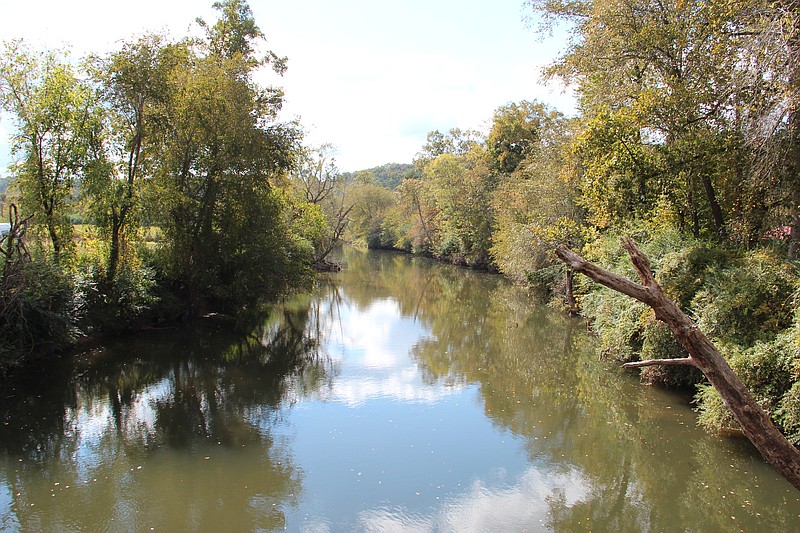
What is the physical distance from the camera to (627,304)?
12.3 metres

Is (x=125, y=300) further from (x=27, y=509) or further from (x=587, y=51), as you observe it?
(x=587, y=51)

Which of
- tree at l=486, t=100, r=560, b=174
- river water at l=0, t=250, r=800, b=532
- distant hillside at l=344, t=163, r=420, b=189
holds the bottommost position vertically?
river water at l=0, t=250, r=800, b=532

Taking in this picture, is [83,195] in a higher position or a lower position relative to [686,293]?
higher

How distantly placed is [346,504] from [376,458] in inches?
57.9

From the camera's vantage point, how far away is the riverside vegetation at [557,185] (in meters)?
9.59

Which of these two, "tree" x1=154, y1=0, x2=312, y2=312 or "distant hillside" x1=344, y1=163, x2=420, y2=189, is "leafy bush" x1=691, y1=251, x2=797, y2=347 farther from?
"distant hillside" x1=344, y1=163, x2=420, y2=189

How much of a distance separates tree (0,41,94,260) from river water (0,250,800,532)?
4.19 metres

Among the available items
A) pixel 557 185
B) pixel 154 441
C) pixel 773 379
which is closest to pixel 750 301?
pixel 773 379

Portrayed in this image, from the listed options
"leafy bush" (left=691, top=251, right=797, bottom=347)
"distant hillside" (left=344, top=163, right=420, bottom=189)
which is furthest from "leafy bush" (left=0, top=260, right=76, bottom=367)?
"distant hillside" (left=344, top=163, right=420, bottom=189)

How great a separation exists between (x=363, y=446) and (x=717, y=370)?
5.88 metres

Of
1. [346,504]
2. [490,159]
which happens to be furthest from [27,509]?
[490,159]

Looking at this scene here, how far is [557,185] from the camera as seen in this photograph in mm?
21719

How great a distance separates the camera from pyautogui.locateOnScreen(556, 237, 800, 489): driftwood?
16.0 ft

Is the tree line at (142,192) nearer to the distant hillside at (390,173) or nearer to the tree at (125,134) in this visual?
the tree at (125,134)
